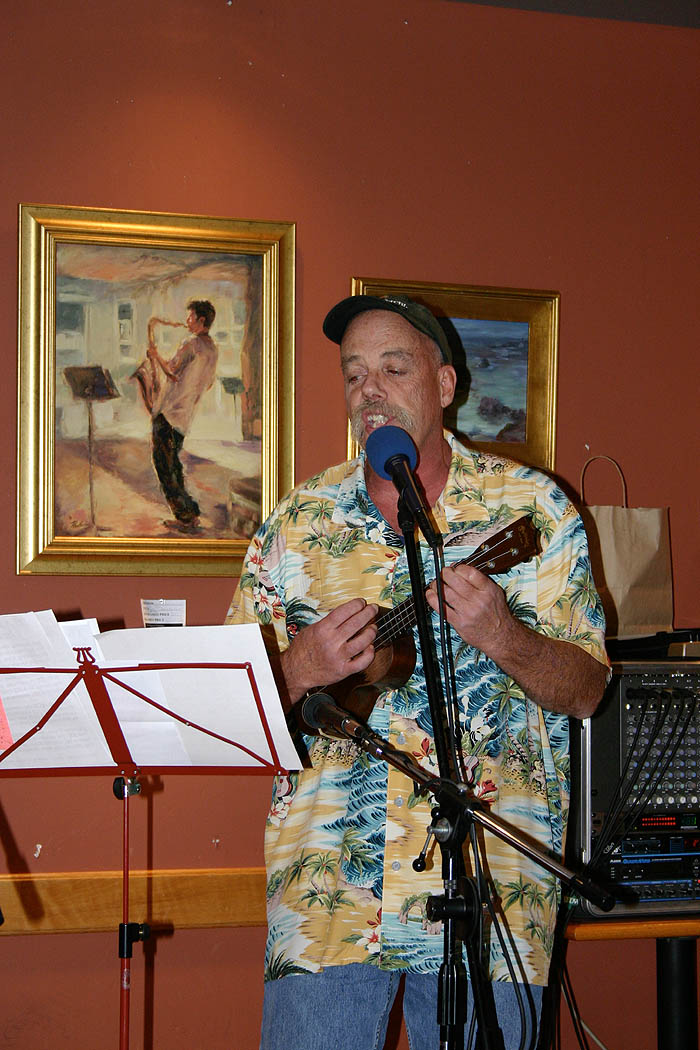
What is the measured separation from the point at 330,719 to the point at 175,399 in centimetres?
135

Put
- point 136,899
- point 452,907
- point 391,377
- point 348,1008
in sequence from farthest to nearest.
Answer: point 136,899
point 391,377
point 348,1008
point 452,907

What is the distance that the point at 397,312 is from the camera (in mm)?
1960

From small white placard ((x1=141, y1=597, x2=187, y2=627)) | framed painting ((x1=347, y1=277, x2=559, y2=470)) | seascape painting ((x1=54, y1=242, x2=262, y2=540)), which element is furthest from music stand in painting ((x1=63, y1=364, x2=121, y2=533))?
framed painting ((x1=347, y1=277, x2=559, y2=470))

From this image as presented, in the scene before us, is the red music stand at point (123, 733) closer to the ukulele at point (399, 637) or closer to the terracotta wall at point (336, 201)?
the ukulele at point (399, 637)

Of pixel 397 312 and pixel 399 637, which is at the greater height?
pixel 397 312

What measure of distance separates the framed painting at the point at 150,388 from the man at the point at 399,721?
0.72 meters

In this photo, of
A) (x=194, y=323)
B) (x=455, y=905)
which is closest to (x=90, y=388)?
(x=194, y=323)

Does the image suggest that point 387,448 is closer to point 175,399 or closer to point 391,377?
point 391,377

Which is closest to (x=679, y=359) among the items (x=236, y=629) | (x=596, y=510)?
(x=596, y=510)

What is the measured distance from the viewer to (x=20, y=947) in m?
2.54

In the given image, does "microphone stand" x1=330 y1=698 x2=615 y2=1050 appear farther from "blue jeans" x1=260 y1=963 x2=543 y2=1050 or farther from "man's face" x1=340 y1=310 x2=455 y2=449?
"man's face" x1=340 y1=310 x2=455 y2=449

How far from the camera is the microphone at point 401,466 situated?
1363 millimetres

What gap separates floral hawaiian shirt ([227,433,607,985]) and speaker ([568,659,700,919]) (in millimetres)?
337

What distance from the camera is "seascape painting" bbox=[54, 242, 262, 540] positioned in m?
2.60
